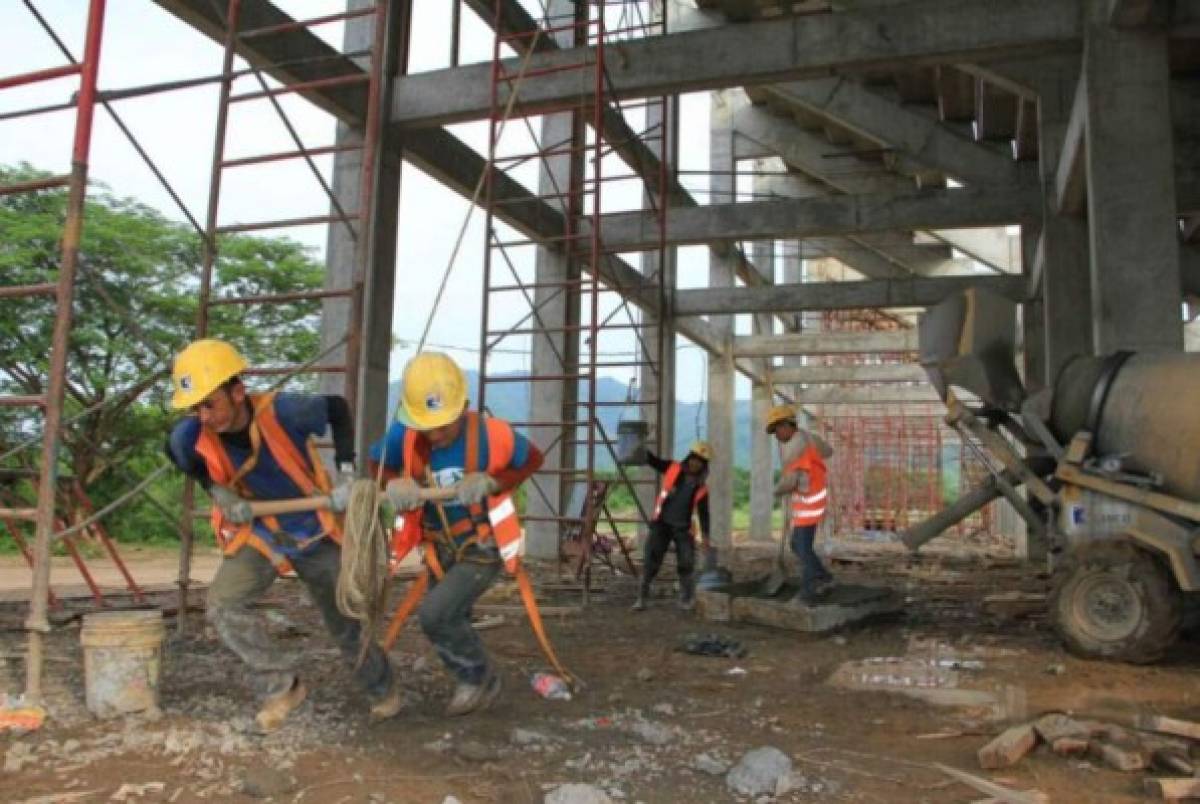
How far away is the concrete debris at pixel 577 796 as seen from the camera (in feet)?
11.3

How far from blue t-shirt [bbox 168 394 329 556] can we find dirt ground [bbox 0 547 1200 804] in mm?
911

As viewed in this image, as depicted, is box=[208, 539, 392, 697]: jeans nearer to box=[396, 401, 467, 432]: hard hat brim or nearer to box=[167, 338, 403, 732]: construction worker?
box=[167, 338, 403, 732]: construction worker

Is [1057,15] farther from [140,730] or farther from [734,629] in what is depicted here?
[140,730]

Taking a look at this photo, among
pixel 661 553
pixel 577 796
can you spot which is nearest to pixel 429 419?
pixel 577 796

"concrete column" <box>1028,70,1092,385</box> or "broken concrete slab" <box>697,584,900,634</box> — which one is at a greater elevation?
"concrete column" <box>1028,70,1092,385</box>

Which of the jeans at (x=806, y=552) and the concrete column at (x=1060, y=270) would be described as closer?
the jeans at (x=806, y=552)

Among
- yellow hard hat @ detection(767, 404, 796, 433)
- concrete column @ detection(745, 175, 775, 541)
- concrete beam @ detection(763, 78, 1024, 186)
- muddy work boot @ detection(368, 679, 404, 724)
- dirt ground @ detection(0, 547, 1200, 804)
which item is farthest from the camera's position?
concrete column @ detection(745, 175, 775, 541)

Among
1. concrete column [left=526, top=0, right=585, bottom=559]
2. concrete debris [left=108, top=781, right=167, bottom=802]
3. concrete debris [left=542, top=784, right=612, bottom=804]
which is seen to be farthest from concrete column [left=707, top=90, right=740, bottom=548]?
concrete debris [left=108, top=781, right=167, bottom=802]

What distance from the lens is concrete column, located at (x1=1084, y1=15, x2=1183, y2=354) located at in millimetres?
8055

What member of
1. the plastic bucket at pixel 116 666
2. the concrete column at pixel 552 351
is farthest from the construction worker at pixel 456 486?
the concrete column at pixel 552 351

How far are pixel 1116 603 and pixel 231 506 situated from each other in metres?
5.62

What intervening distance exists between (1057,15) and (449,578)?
25.5 ft

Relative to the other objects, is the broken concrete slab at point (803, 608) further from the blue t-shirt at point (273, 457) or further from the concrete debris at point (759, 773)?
the blue t-shirt at point (273, 457)

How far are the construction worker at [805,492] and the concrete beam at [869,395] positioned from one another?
1744 centimetres
